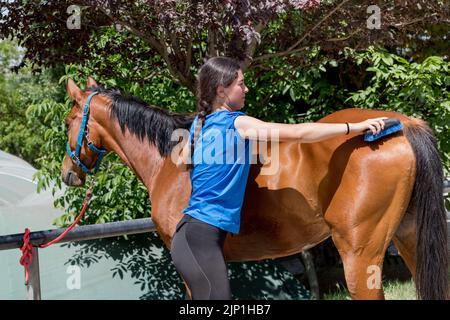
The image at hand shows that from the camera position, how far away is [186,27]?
3.75 m

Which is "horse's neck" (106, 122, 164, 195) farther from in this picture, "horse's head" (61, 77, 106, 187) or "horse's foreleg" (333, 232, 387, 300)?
"horse's foreleg" (333, 232, 387, 300)

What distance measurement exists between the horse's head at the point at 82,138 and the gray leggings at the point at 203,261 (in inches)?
51.2

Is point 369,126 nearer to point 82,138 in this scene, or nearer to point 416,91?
point 82,138

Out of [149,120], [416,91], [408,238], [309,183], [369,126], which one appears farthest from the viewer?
[416,91]

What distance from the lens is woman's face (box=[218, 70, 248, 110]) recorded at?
2.51 m

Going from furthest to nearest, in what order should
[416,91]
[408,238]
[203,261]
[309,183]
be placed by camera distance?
[416,91], [408,238], [309,183], [203,261]

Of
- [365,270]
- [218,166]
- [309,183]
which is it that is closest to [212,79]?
[218,166]

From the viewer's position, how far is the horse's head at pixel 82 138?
11.3 ft

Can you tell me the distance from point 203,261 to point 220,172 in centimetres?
41

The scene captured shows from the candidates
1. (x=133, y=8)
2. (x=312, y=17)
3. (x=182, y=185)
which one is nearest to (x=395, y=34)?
(x=312, y=17)

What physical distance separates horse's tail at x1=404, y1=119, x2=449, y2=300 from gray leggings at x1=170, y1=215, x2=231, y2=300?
1020 mm

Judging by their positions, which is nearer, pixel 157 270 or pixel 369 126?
pixel 369 126

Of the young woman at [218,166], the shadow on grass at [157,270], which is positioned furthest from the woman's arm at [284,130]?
the shadow on grass at [157,270]

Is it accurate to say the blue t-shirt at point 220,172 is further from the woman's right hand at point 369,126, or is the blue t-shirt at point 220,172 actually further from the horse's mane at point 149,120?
the horse's mane at point 149,120
